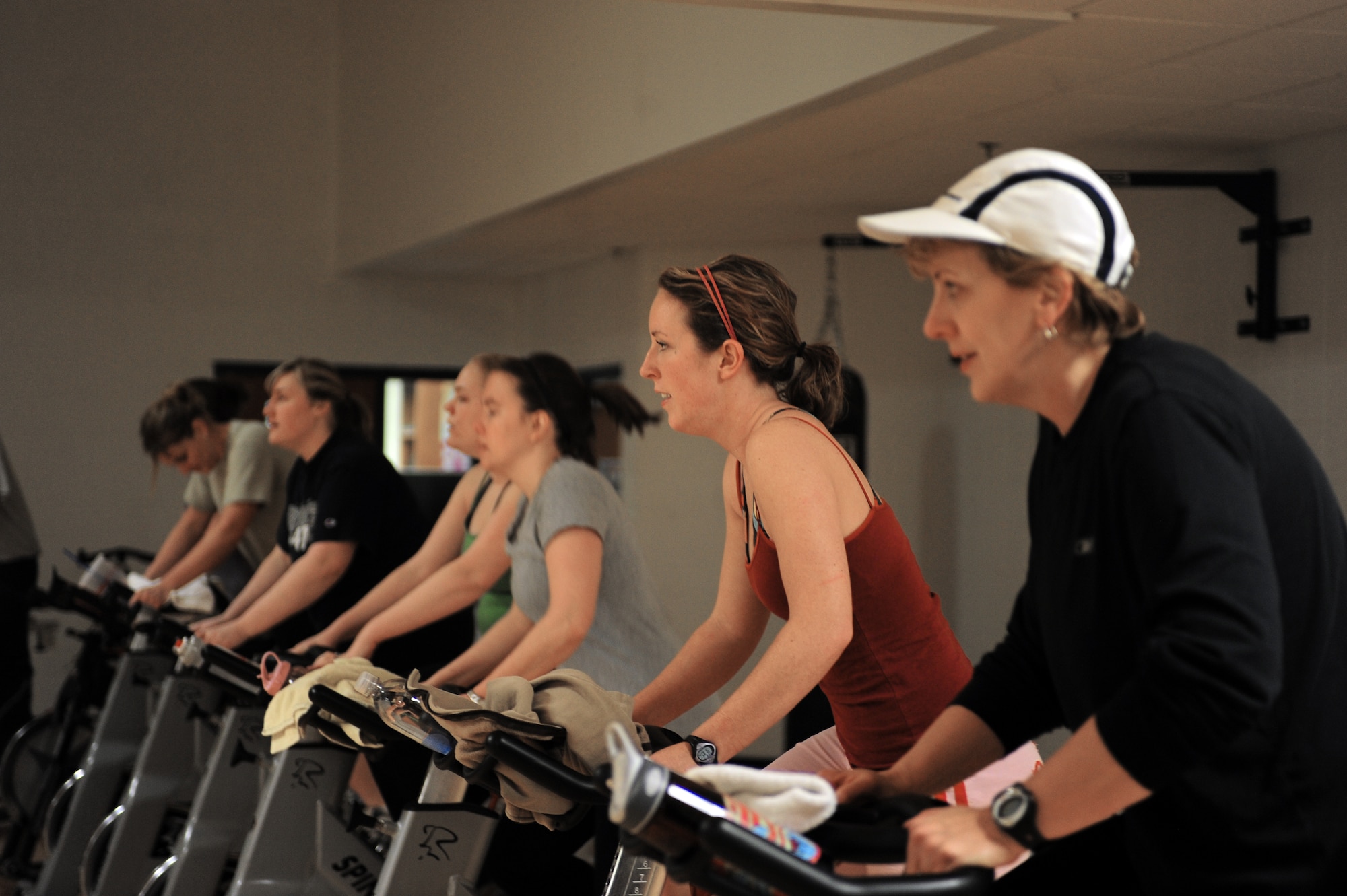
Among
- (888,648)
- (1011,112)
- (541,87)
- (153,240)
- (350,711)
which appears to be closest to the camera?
(888,648)

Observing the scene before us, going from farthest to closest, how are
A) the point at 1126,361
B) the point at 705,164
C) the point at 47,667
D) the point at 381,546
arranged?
the point at 47,667
the point at 705,164
the point at 381,546
the point at 1126,361

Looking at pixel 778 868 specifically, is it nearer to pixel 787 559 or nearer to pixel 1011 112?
pixel 787 559

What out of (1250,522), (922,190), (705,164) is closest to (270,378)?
(705,164)

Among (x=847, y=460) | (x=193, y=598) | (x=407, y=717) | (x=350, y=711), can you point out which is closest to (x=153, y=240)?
(x=193, y=598)

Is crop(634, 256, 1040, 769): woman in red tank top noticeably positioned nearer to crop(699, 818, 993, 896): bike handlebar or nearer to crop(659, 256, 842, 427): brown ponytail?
crop(659, 256, 842, 427): brown ponytail

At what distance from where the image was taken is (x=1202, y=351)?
1221 millimetres

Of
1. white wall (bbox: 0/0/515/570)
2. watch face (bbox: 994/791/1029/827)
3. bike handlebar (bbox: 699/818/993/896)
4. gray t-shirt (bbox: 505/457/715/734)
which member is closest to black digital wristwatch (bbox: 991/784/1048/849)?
watch face (bbox: 994/791/1029/827)

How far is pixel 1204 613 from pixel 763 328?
3.28 feet

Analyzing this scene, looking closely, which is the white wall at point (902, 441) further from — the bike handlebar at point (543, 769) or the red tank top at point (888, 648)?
the bike handlebar at point (543, 769)

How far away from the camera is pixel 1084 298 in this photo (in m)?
1.19

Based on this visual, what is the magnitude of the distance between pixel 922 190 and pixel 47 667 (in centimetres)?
579

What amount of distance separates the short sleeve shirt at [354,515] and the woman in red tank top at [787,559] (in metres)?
1.95

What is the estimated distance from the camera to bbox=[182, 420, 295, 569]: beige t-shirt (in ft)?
15.4

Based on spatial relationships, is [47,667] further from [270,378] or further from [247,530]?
[270,378]
